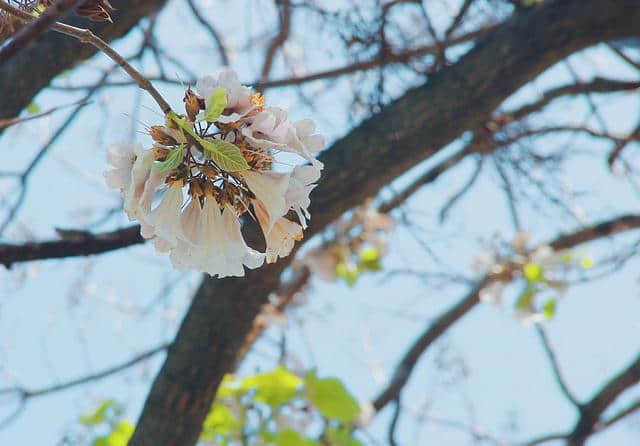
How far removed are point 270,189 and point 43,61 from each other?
39.6 inches

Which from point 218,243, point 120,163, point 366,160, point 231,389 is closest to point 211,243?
point 218,243

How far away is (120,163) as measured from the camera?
0.73 meters

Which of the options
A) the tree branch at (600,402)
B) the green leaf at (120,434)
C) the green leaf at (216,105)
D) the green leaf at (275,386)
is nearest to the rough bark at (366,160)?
the green leaf at (275,386)

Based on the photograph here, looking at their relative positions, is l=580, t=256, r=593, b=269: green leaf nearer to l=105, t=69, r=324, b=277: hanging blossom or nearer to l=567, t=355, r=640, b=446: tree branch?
l=567, t=355, r=640, b=446: tree branch

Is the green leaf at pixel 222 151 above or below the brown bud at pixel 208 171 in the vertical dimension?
below

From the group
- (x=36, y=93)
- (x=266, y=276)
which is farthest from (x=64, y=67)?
(x=266, y=276)

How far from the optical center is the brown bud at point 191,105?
70 cm

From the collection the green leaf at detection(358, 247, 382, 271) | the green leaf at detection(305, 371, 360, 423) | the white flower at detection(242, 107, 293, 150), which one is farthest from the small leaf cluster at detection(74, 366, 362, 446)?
the white flower at detection(242, 107, 293, 150)

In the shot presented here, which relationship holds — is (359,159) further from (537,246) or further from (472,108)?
(537,246)

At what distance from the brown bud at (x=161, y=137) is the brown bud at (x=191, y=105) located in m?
0.03

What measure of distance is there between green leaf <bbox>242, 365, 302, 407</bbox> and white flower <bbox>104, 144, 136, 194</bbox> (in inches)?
40.1

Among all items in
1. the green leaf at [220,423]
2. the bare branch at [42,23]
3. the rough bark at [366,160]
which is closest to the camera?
the bare branch at [42,23]

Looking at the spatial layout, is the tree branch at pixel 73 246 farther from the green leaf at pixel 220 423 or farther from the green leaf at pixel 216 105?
the green leaf at pixel 216 105

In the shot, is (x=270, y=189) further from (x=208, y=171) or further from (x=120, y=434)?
(x=120, y=434)
